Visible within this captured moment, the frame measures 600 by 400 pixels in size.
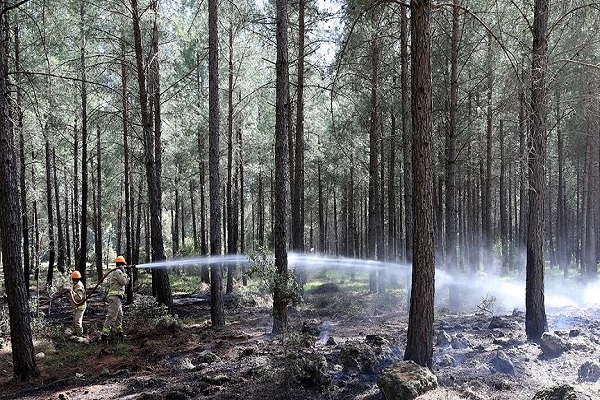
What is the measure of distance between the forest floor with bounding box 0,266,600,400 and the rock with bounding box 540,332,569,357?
0.02 metres

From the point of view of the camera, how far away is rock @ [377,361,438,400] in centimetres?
546

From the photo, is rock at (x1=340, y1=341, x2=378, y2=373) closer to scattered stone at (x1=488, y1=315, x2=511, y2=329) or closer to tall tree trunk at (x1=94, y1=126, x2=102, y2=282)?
scattered stone at (x1=488, y1=315, x2=511, y2=329)

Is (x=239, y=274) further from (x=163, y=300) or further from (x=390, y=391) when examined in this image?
(x=390, y=391)

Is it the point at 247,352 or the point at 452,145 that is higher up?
the point at 452,145

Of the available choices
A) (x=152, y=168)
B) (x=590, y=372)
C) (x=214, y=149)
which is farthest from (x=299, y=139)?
(x=590, y=372)

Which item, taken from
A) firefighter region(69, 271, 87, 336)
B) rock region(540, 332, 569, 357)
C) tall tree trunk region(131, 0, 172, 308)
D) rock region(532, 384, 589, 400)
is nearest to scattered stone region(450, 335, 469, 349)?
rock region(540, 332, 569, 357)

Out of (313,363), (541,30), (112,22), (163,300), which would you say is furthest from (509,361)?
(112,22)

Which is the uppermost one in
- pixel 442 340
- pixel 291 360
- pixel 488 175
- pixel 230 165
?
pixel 230 165

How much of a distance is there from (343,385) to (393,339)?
11.7 ft

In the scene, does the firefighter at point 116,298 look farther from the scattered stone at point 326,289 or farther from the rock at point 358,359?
the scattered stone at point 326,289

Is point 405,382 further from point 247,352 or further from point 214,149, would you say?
point 214,149

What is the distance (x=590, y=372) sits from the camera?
6766 millimetres

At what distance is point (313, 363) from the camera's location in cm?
651

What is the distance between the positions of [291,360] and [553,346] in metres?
5.12
